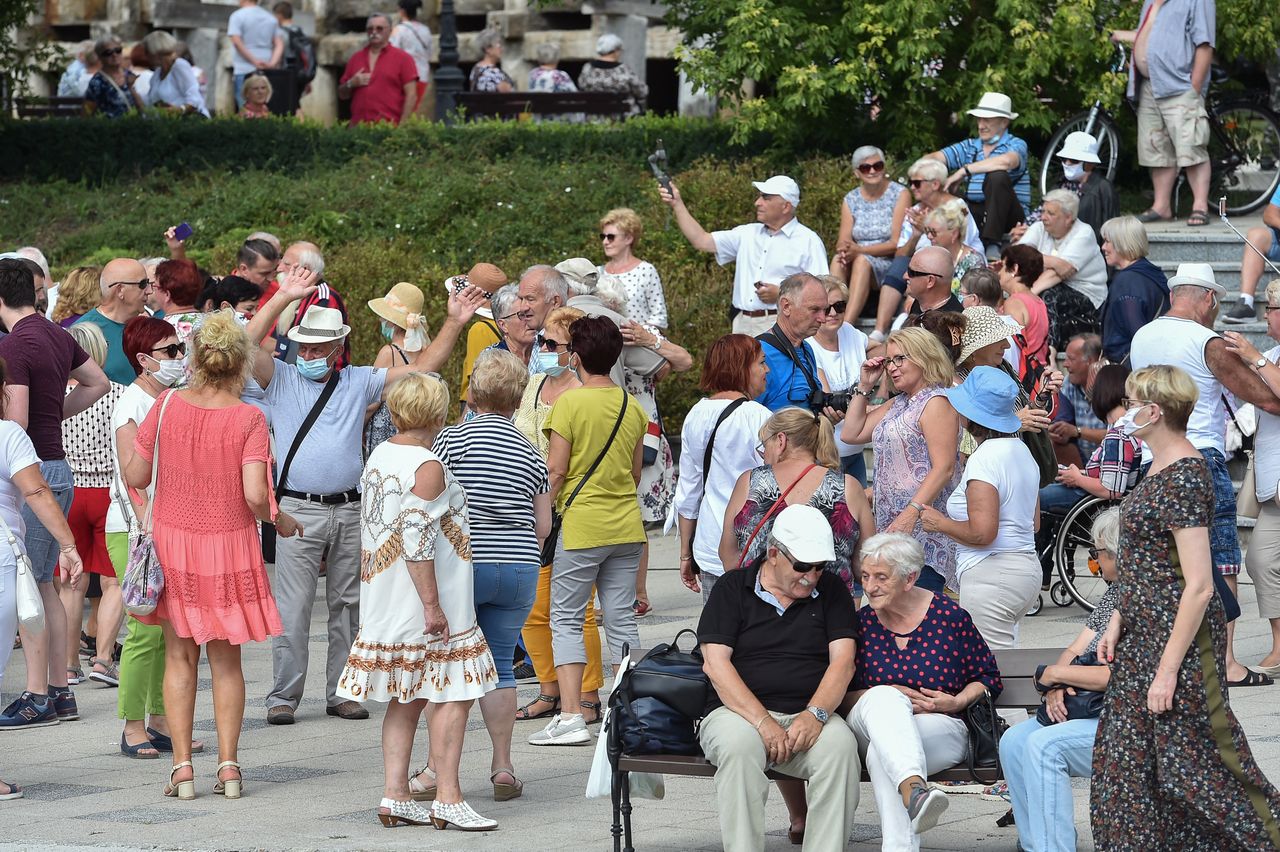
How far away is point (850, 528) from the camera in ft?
26.6

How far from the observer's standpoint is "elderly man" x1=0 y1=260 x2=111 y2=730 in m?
9.41

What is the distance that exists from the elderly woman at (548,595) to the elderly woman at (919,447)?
153 cm

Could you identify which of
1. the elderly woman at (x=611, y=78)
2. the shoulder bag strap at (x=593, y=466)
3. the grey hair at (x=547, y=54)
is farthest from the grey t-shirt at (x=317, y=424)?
the grey hair at (x=547, y=54)

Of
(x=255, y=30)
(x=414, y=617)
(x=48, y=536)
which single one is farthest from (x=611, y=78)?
(x=414, y=617)

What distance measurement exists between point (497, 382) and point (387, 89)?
16.8 metres

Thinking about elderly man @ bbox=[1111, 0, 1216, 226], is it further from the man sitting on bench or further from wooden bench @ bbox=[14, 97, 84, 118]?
wooden bench @ bbox=[14, 97, 84, 118]

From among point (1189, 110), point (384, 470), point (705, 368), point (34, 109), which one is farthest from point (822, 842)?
point (34, 109)

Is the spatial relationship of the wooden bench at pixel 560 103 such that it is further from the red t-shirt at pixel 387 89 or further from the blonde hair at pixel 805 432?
the blonde hair at pixel 805 432

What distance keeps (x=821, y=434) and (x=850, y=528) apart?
404mm

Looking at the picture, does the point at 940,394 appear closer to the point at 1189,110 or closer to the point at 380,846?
the point at 380,846

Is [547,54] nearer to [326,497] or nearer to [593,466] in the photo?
[326,497]

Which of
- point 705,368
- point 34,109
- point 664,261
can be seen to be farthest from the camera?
point 34,109

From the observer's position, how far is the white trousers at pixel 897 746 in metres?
6.74

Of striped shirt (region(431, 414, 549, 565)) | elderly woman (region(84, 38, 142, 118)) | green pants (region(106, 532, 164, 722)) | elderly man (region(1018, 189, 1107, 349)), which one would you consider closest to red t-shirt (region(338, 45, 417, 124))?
elderly woman (region(84, 38, 142, 118))
